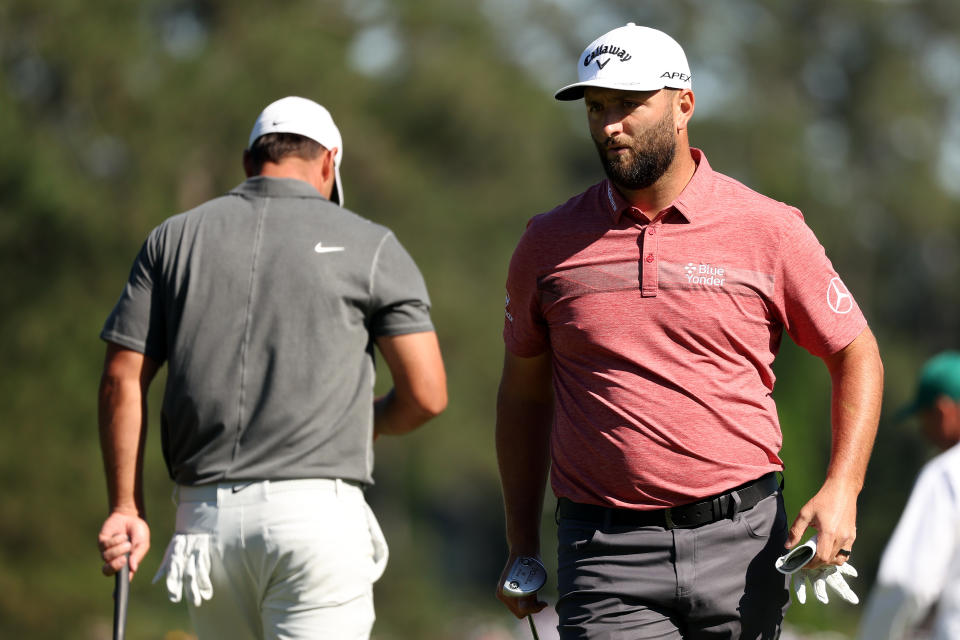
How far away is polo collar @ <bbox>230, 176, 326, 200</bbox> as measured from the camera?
4.91m

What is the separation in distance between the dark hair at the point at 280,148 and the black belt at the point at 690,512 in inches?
65.2

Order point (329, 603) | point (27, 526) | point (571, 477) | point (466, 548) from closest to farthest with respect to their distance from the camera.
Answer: point (571, 477), point (329, 603), point (27, 526), point (466, 548)

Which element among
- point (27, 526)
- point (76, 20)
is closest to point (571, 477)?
point (27, 526)

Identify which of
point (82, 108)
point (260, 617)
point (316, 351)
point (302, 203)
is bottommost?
point (260, 617)

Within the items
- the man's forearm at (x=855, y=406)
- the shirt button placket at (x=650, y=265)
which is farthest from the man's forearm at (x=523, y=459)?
the man's forearm at (x=855, y=406)

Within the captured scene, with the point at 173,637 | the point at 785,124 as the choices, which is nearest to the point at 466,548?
the point at 785,124

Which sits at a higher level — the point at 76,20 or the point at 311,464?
the point at 76,20

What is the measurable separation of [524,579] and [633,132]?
4.58ft

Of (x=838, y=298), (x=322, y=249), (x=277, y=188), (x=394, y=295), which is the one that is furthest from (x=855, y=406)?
(x=277, y=188)

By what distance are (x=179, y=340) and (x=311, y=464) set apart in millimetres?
597

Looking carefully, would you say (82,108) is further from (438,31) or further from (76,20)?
(438,31)

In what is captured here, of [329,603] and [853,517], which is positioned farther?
[329,603]

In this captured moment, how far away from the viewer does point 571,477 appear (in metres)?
4.26

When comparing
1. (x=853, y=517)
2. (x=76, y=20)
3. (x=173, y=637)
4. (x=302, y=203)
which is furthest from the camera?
(x=76, y=20)
